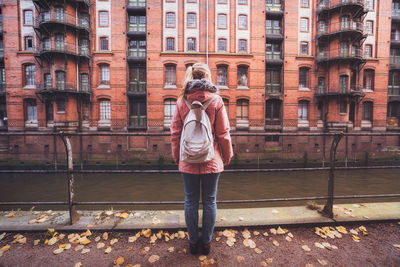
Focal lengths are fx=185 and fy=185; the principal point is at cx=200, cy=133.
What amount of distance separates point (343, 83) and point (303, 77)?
3.04 m

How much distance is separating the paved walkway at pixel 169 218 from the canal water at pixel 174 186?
5.56 metres

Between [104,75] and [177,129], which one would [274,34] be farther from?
[177,129]

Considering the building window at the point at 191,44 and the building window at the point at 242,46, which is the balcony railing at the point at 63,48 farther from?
the building window at the point at 242,46

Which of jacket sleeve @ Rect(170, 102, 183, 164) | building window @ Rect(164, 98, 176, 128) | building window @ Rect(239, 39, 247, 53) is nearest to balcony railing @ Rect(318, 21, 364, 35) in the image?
building window @ Rect(239, 39, 247, 53)

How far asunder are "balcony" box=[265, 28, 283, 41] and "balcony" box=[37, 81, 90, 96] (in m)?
15.6

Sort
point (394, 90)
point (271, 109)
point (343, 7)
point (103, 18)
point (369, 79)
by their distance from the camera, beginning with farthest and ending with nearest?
point (394, 90), point (369, 79), point (271, 109), point (103, 18), point (343, 7)

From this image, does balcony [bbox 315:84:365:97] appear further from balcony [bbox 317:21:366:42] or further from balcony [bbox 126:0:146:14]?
balcony [bbox 126:0:146:14]

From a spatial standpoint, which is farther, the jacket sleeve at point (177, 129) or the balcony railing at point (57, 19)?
the balcony railing at point (57, 19)

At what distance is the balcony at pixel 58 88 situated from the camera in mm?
13750

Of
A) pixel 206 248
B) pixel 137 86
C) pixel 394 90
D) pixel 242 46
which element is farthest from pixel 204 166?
pixel 394 90

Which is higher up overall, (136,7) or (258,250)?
(136,7)

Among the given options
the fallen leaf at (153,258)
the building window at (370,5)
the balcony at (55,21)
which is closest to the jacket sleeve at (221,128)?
the fallen leaf at (153,258)

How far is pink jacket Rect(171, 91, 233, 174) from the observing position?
1.70 m

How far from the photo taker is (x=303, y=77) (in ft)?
53.7
